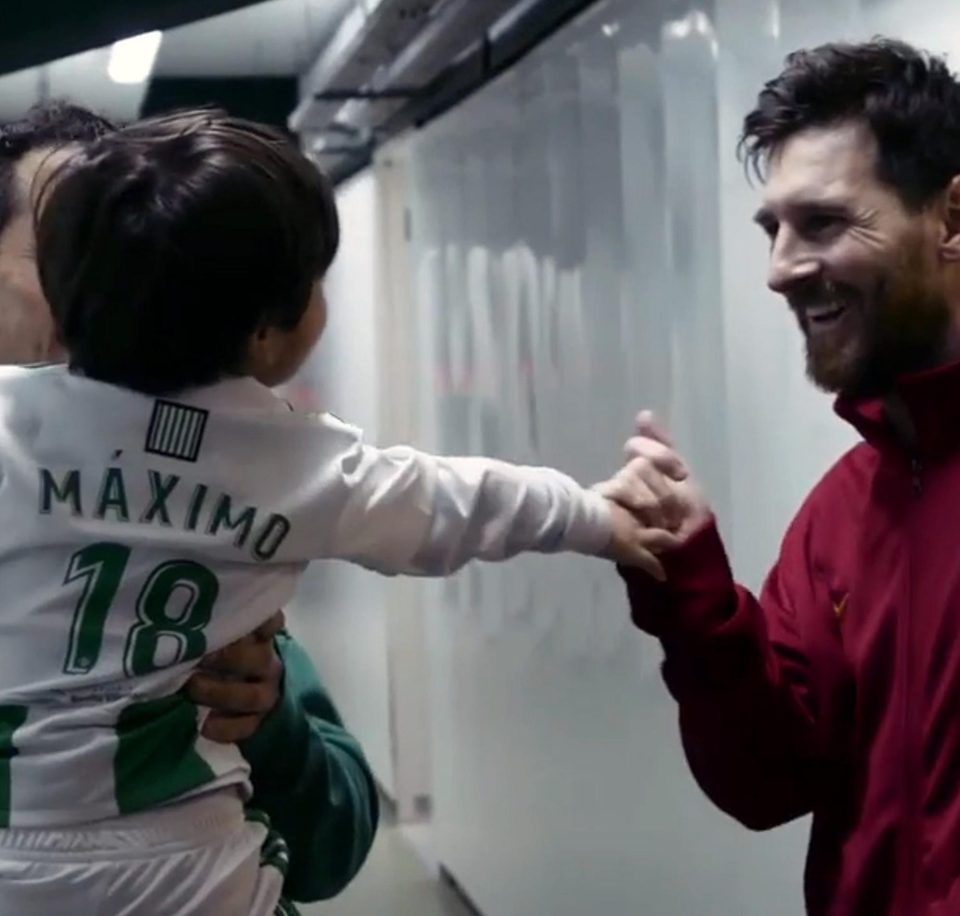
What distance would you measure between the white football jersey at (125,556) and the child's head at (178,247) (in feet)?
0.11

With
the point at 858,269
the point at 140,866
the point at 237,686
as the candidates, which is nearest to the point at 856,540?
the point at 858,269

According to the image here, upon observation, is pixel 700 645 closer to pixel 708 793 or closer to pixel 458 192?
pixel 708 793

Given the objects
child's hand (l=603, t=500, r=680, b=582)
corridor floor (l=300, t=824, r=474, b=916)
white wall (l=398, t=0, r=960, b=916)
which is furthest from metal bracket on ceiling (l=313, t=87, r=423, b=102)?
child's hand (l=603, t=500, r=680, b=582)

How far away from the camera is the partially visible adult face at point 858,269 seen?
58.6 inches

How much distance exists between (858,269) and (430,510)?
0.50 metres

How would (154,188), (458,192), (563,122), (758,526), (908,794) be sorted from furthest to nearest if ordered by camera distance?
1. (458,192)
2. (563,122)
3. (758,526)
4. (908,794)
5. (154,188)

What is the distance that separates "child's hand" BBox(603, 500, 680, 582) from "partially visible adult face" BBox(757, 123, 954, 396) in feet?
0.79

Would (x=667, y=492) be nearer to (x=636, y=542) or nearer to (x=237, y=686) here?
(x=636, y=542)

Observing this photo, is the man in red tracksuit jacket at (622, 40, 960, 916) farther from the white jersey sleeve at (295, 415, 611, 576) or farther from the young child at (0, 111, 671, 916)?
the young child at (0, 111, 671, 916)

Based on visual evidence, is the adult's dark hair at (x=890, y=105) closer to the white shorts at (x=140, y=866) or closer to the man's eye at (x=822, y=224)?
the man's eye at (x=822, y=224)

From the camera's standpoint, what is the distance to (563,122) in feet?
10.5

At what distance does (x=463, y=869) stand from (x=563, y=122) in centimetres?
239

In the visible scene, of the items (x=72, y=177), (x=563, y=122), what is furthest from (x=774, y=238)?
(x=563, y=122)

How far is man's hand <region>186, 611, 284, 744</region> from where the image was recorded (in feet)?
4.27
